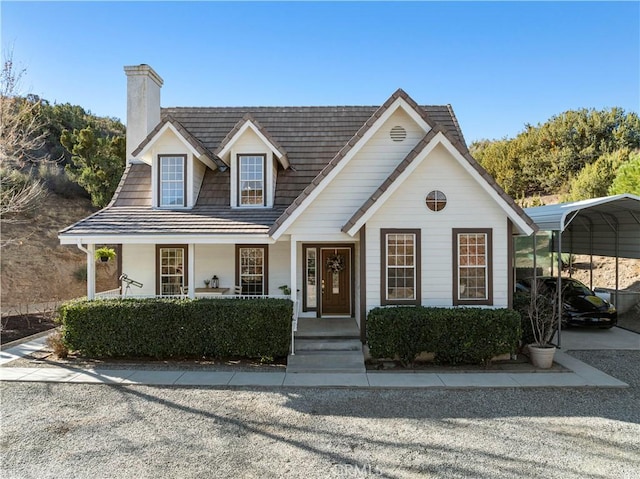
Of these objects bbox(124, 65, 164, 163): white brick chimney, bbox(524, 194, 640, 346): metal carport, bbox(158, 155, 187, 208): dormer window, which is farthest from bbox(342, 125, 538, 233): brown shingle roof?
bbox(124, 65, 164, 163): white brick chimney

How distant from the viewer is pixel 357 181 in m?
10.6

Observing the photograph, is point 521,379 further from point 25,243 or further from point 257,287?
point 25,243

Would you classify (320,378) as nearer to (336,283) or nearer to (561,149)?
(336,283)

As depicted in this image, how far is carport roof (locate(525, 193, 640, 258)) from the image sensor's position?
1139 cm

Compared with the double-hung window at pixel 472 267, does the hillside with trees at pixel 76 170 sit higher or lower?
higher

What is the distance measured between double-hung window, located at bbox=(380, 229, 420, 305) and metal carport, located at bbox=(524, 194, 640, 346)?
13.7ft

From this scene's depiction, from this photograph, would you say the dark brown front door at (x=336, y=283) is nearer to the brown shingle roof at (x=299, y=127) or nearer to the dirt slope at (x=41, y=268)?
the brown shingle roof at (x=299, y=127)

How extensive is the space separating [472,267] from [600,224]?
929 cm

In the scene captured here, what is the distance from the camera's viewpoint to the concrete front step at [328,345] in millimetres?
10067

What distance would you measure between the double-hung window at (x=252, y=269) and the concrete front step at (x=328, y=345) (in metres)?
2.85

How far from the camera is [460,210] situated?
10008 millimetres

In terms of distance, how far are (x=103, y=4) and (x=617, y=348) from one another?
1841 cm

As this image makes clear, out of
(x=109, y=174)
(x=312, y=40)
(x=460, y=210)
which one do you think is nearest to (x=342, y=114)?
(x=312, y=40)

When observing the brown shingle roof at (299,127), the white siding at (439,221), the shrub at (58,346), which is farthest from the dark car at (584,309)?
the shrub at (58,346)
